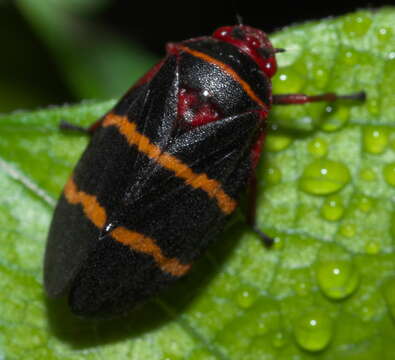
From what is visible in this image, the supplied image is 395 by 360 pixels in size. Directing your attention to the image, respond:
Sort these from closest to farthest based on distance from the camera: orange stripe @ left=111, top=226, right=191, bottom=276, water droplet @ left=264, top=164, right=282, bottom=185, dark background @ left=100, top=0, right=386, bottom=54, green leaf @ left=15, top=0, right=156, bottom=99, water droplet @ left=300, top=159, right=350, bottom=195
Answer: orange stripe @ left=111, top=226, right=191, bottom=276 → water droplet @ left=300, top=159, right=350, bottom=195 → water droplet @ left=264, top=164, right=282, bottom=185 → green leaf @ left=15, top=0, right=156, bottom=99 → dark background @ left=100, top=0, right=386, bottom=54

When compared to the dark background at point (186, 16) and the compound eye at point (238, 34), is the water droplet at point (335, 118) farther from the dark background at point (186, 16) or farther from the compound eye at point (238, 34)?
the dark background at point (186, 16)

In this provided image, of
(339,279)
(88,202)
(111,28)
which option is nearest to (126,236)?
(88,202)

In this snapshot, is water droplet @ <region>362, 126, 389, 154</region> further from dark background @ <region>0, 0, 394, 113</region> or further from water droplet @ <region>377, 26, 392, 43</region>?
dark background @ <region>0, 0, 394, 113</region>

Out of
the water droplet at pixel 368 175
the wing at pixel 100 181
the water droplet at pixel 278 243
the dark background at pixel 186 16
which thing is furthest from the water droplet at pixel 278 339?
the dark background at pixel 186 16

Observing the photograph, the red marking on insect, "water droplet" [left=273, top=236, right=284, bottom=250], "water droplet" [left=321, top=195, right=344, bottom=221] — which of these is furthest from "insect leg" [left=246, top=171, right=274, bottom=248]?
the red marking on insect

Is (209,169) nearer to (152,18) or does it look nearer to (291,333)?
(291,333)

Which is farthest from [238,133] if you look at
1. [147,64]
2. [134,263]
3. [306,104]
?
[147,64]

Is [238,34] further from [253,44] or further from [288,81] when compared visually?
[288,81]
